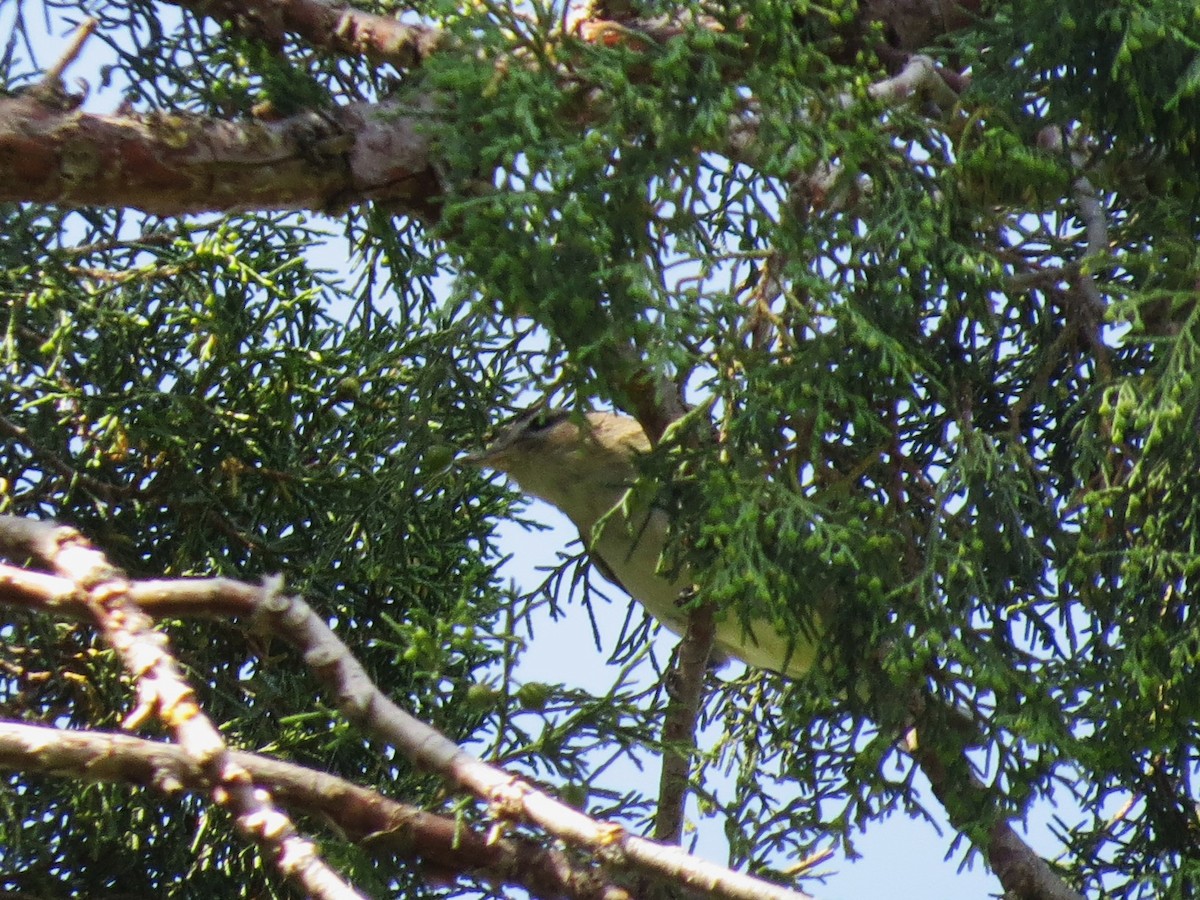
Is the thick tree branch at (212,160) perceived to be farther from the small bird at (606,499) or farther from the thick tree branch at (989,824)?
the thick tree branch at (989,824)

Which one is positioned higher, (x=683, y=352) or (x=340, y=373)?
(x=340, y=373)

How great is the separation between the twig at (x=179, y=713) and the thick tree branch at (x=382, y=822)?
6 centimetres

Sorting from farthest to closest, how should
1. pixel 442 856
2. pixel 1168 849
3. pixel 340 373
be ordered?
1. pixel 340 373
2. pixel 1168 849
3. pixel 442 856

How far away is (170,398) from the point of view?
9.63 feet

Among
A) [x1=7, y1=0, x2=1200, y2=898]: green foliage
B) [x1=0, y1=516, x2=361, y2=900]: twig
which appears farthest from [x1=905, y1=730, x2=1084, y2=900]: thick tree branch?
[x1=0, y1=516, x2=361, y2=900]: twig

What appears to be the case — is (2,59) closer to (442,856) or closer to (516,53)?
(516,53)

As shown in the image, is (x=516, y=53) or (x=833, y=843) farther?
(x=516, y=53)

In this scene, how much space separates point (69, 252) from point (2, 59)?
1.50ft

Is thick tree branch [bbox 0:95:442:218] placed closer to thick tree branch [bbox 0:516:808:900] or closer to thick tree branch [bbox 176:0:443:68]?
thick tree branch [bbox 176:0:443:68]

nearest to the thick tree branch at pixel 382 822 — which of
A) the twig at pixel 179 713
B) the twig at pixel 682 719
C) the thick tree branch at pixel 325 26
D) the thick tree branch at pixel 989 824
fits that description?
the twig at pixel 179 713

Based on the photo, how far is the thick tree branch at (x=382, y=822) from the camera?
1760 mm

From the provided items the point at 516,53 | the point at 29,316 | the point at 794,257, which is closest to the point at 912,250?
the point at 794,257

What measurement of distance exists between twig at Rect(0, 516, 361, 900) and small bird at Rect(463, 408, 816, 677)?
1.37m

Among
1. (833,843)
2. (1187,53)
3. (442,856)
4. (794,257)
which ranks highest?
(1187,53)
